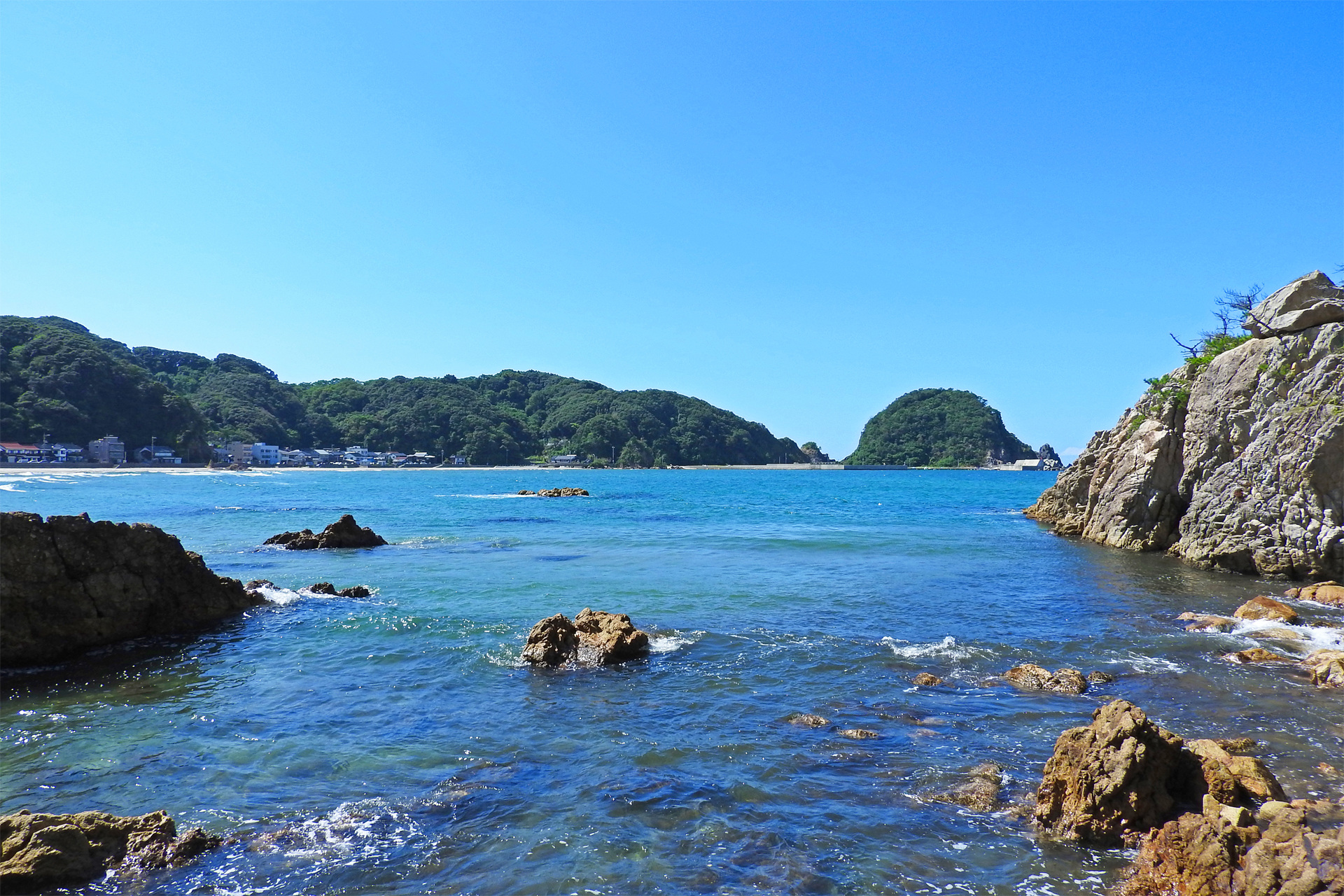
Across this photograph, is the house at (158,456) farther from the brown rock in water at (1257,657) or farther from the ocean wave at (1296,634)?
the brown rock in water at (1257,657)

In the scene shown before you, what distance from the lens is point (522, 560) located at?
1087 inches

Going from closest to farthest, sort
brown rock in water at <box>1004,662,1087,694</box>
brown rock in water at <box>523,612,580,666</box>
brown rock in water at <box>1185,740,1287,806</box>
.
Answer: brown rock in water at <box>1185,740,1287,806</box> < brown rock in water at <box>1004,662,1087,694</box> < brown rock in water at <box>523,612,580,666</box>

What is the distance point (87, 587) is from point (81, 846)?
9.30m

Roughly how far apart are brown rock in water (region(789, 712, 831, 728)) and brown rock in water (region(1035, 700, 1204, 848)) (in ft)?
10.1

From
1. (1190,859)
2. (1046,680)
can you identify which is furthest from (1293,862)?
(1046,680)

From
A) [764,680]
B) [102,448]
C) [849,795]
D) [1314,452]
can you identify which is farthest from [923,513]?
[102,448]

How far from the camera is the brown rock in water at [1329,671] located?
1108 centimetres

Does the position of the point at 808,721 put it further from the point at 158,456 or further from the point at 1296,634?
the point at 158,456

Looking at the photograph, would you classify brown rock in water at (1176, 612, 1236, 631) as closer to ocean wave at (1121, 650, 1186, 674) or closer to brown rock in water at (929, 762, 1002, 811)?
ocean wave at (1121, 650, 1186, 674)

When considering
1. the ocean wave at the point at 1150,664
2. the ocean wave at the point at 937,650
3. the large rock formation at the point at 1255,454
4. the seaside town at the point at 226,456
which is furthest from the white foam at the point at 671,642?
the seaside town at the point at 226,456

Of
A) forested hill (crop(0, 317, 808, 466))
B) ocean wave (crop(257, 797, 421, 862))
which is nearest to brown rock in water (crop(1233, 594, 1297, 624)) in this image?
ocean wave (crop(257, 797, 421, 862))

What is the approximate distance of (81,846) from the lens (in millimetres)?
6398

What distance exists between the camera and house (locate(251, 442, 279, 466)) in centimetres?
15325

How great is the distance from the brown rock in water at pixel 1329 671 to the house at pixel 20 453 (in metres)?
138
